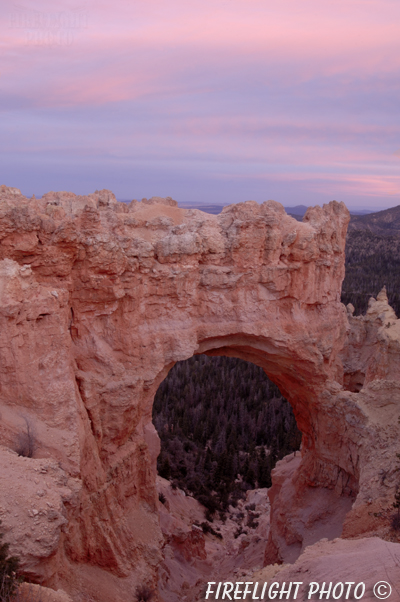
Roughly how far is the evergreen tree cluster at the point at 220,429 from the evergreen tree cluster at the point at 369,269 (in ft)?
48.8

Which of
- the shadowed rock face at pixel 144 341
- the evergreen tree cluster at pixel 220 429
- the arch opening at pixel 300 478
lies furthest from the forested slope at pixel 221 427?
the shadowed rock face at pixel 144 341

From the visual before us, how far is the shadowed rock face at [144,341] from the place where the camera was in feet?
28.4

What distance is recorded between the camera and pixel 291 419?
31031 millimetres

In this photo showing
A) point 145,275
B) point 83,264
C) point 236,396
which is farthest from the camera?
point 236,396

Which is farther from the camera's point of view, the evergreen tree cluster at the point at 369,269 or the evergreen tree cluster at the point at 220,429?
the evergreen tree cluster at the point at 369,269

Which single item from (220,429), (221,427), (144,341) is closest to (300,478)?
(144,341)

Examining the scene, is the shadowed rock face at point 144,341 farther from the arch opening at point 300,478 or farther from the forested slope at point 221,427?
the forested slope at point 221,427

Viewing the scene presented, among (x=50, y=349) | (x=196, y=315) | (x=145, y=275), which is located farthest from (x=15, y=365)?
(x=196, y=315)

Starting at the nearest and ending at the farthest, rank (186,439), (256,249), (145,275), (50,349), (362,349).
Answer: (50,349) < (145,275) < (256,249) < (362,349) < (186,439)

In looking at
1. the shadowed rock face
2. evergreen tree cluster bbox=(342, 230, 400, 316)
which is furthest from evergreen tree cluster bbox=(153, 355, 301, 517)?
evergreen tree cluster bbox=(342, 230, 400, 316)

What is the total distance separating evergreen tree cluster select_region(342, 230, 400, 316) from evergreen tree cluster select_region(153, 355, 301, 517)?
14871 millimetres

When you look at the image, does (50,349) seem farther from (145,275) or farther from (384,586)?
(384,586)

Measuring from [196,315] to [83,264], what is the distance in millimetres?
3310

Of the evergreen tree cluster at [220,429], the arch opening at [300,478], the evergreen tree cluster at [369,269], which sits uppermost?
the evergreen tree cluster at [369,269]
